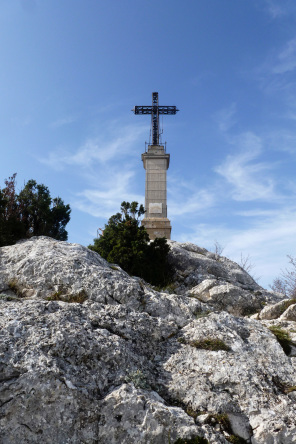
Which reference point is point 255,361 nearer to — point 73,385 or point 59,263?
point 73,385

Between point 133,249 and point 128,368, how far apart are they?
834cm

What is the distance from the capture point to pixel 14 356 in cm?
494

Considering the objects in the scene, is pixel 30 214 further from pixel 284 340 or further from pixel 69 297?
pixel 284 340

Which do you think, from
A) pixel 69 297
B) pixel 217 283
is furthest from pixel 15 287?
pixel 217 283

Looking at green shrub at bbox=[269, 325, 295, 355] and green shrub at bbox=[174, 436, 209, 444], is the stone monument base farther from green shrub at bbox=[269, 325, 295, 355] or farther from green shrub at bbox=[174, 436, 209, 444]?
green shrub at bbox=[174, 436, 209, 444]

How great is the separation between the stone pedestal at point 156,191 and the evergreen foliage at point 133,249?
691cm

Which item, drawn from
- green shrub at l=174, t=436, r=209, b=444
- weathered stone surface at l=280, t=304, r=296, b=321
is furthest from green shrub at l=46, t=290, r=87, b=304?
weathered stone surface at l=280, t=304, r=296, b=321

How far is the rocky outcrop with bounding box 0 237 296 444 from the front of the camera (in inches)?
178

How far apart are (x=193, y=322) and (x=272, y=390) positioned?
6.48 ft

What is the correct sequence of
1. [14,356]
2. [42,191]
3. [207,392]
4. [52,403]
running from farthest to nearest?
1. [42,191]
2. [207,392]
3. [14,356]
4. [52,403]

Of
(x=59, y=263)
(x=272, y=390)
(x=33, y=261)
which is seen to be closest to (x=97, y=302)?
(x=59, y=263)

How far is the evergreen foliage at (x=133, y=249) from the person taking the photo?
13.4 m

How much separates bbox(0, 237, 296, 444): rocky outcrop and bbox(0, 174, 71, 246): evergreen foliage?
152 inches

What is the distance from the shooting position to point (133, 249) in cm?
1372
